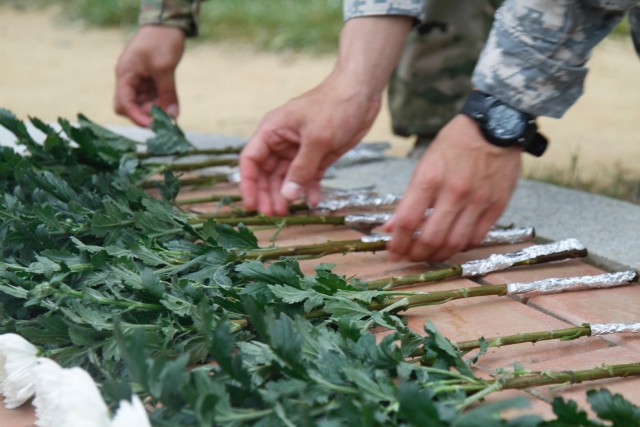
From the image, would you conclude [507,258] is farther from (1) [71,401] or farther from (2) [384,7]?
Answer: (1) [71,401]

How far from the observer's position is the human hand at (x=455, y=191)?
1595mm

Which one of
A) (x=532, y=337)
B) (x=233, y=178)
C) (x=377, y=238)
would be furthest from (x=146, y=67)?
(x=532, y=337)

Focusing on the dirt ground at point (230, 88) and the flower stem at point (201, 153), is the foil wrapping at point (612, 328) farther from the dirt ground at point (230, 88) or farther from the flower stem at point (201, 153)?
the dirt ground at point (230, 88)

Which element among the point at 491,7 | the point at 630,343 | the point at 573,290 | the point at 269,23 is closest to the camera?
the point at 630,343

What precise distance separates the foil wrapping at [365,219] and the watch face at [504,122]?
0.40 meters

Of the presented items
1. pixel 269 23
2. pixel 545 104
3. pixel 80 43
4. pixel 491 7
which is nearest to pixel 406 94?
pixel 491 7

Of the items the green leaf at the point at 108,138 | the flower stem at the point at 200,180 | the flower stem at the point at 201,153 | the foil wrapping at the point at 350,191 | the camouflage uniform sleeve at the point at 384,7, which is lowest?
the foil wrapping at the point at 350,191

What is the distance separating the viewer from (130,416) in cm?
95

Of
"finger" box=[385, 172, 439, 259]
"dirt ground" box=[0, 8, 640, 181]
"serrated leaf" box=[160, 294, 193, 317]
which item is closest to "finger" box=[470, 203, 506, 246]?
"finger" box=[385, 172, 439, 259]

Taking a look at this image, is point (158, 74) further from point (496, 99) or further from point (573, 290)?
point (573, 290)

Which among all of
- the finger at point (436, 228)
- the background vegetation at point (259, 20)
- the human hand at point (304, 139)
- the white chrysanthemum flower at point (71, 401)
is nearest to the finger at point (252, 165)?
the human hand at point (304, 139)

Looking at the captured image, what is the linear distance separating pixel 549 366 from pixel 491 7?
6.51ft

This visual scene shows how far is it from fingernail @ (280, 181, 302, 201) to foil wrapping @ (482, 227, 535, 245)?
40 centimetres

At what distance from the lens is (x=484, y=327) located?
4.81ft
